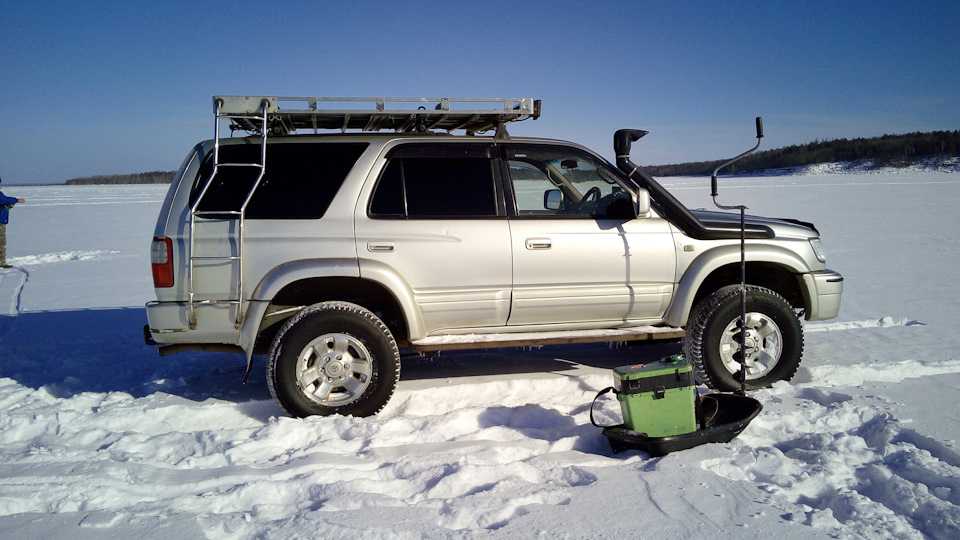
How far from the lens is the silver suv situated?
13.9 ft

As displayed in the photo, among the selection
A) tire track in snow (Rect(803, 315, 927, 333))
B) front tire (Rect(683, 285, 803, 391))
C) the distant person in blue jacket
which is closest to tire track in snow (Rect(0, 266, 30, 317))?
the distant person in blue jacket

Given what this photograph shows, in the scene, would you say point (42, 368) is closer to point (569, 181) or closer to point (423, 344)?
point (423, 344)

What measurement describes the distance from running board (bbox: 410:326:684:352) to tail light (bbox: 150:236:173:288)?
166 centimetres

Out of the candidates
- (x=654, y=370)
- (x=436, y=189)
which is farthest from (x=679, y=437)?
(x=436, y=189)

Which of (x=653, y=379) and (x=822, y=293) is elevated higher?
(x=822, y=293)

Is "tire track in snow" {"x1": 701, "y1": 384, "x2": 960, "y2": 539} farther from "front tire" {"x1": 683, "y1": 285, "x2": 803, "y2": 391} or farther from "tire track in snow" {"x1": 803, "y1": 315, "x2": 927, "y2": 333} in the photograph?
"tire track in snow" {"x1": 803, "y1": 315, "x2": 927, "y2": 333}

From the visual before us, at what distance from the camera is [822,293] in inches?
197

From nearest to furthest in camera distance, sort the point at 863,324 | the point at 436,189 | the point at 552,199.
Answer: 1. the point at 436,189
2. the point at 552,199
3. the point at 863,324

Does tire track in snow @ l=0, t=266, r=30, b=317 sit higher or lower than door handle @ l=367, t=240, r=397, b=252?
lower

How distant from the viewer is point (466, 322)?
15.0ft

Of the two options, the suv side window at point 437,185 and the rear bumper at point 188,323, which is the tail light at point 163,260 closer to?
the rear bumper at point 188,323

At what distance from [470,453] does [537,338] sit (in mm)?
1210

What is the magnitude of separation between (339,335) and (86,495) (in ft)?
5.42

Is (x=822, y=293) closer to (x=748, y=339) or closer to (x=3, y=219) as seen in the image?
(x=748, y=339)
